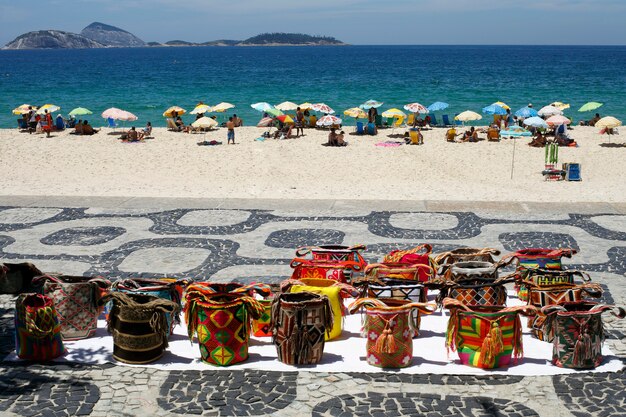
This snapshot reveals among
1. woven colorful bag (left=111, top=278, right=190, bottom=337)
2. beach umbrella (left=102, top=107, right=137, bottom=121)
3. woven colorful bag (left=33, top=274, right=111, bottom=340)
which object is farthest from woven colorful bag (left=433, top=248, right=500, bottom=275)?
beach umbrella (left=102, top=107, right=137, bottom=121)

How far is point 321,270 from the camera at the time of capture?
8.52m

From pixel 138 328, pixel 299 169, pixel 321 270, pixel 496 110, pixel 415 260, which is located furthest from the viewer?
pixel 496 110

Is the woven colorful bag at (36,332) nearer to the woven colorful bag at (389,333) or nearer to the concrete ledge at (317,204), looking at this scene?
the woven colorful bag at (389,333)

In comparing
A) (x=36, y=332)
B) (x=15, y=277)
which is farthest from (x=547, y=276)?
(x=15, y=277)

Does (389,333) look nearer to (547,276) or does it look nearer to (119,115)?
(547,276)

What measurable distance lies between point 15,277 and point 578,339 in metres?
7.01

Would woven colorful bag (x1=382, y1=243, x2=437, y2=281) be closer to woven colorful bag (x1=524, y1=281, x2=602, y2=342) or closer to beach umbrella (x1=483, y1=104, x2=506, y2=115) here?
woven colorful bag (x1=524, y1=281, x2=602, y2=342)

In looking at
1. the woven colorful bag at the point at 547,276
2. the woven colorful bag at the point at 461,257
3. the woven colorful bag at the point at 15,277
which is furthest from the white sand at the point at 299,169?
the woven colorful bag at the point at 547,276

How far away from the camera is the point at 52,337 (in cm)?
745

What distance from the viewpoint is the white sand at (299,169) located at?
1842 centimetres

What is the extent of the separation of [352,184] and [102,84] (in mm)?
71598

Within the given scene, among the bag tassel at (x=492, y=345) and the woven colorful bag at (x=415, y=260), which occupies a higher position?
the woven colorful bag at (x=415, y=260)

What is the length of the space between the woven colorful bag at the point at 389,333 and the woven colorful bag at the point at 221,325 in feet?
3.59

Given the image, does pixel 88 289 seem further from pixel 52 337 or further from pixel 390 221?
pixel 390 221
